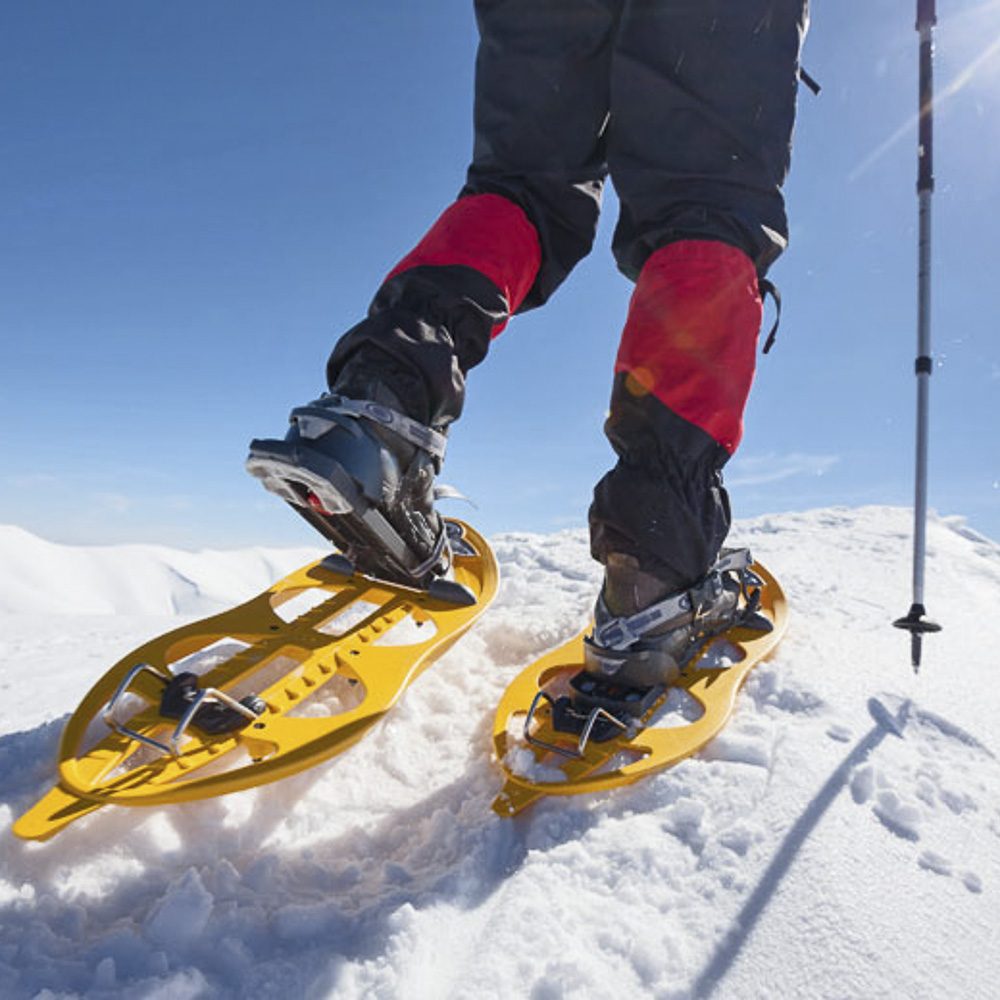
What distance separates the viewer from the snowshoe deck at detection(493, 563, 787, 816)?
50.6 inches

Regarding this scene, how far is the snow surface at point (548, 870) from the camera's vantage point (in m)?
0.87

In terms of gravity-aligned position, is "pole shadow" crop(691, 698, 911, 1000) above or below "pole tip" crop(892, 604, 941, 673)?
below

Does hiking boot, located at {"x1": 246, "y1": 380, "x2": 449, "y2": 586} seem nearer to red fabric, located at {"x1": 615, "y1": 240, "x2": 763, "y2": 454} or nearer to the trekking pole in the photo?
red fabric, located at {"x1": 615, "y1": 240, "x2": 763, "y2": 454}

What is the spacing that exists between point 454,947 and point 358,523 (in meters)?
0.85

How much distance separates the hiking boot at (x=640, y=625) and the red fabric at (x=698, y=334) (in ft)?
1.14

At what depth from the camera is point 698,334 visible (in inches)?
56.9

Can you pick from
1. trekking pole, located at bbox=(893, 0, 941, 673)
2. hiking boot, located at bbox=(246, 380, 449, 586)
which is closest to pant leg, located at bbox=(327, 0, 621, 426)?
hiking boot, located at bbox=(246, 380, 449, 586)

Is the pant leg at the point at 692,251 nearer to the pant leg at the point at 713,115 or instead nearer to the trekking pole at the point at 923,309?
the pant leg at the point at 713,115

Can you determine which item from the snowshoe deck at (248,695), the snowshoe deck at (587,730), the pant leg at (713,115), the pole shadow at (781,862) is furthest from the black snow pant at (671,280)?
the snowshoe deck at (248,695)

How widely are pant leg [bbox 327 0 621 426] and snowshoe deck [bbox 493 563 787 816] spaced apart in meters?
0.69

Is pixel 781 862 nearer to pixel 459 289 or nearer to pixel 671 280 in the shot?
pixel 671 280

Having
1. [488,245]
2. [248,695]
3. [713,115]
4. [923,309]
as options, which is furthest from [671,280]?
[923,309]

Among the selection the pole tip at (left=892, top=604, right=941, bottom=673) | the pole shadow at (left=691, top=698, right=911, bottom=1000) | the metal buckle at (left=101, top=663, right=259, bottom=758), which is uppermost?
the pole tip at (left=892, top=604, right=941, bottom=673)

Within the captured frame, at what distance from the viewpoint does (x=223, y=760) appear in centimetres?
136
